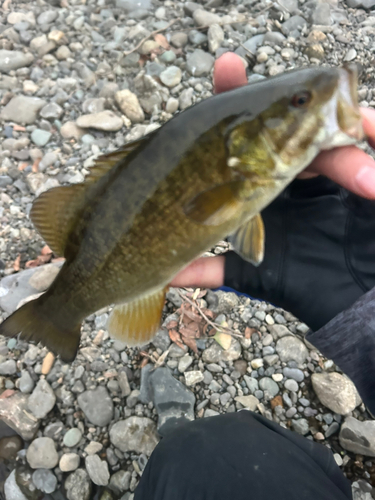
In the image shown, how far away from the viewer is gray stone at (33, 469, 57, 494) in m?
2.80

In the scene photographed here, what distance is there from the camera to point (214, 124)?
169cm

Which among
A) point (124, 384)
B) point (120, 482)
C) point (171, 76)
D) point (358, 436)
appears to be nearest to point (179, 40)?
point (171, 76)

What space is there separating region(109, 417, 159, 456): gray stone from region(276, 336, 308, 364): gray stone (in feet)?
3.88

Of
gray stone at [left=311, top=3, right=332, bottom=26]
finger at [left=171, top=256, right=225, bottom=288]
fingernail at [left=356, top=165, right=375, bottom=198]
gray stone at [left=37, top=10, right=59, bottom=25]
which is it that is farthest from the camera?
gray stone at [left=37, top=10, right=59, bottom=25]

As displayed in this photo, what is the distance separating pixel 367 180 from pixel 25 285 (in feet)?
9.76

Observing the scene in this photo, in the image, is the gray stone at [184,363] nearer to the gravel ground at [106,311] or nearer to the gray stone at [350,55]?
the gravel ground at [106,311]

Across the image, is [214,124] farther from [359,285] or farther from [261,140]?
[359,285]

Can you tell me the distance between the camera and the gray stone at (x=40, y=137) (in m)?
4.30

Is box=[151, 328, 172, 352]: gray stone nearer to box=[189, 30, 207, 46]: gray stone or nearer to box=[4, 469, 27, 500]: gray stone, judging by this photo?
box=[4, 469, 27, 500]: gray stone

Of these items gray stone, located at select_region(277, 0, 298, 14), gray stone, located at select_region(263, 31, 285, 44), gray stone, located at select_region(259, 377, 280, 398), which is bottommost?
gray stone, located at select_region(259, 377, 280, 398)

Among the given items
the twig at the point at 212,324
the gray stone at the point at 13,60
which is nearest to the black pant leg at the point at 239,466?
the twig at the point at 212,324

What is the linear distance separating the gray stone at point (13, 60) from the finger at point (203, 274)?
164 inches

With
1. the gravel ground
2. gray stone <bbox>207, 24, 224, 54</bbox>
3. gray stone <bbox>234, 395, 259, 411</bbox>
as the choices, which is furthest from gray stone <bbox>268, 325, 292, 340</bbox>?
gray stone <bbox>207, 24, 224, 54</bbox>

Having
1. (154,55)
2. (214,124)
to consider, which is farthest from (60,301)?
(154,55)
